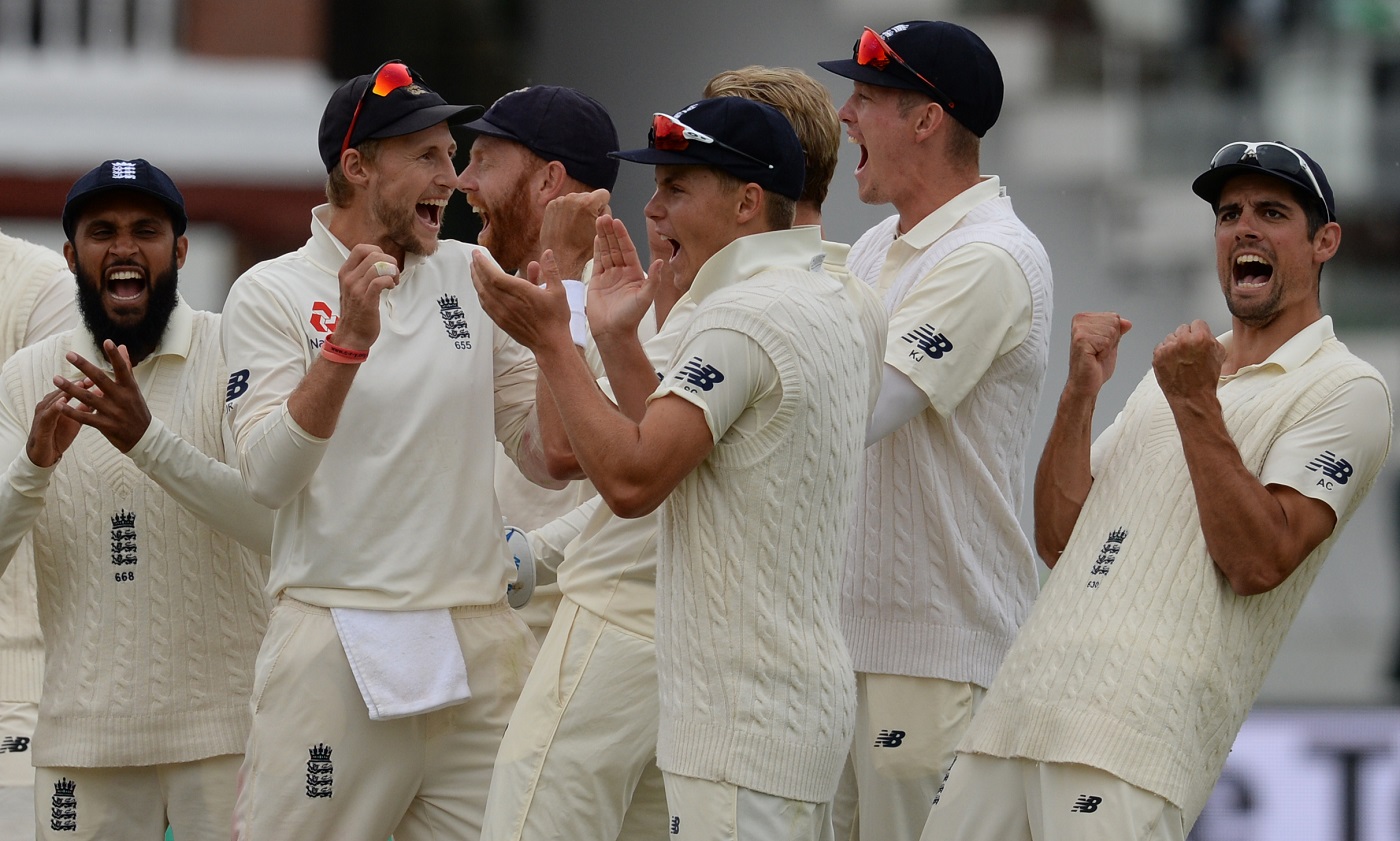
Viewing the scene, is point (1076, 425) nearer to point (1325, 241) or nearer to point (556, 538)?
point (1325, 241)

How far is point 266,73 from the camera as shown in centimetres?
710

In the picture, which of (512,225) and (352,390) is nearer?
(352,390)

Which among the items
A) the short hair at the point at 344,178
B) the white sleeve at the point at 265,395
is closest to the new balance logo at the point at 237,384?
the white sleeve at the point at 265,395

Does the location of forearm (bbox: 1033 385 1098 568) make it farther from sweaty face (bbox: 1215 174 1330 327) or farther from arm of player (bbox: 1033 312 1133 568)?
sweaty face (bbox: 1215 174 1330 327)

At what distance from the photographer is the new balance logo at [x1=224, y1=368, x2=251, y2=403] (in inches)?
123

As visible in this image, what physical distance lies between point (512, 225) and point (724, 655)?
4.05 ft

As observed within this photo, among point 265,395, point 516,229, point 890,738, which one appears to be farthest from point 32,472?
point 890,738

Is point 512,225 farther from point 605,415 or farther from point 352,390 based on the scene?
point 605,415

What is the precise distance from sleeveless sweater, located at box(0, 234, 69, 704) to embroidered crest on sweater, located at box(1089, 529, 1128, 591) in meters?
2.17

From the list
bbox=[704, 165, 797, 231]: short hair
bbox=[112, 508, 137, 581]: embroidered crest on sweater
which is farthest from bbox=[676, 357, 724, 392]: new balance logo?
bbox=[112, 508, 137, 581]: embroidered crest on sweater

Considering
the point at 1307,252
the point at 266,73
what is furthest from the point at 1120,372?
the point at 1307,252

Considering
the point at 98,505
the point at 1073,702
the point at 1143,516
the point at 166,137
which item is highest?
the point at 1143,516

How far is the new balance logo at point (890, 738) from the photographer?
3248mm

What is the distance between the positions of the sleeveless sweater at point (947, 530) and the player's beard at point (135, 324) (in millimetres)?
1306
